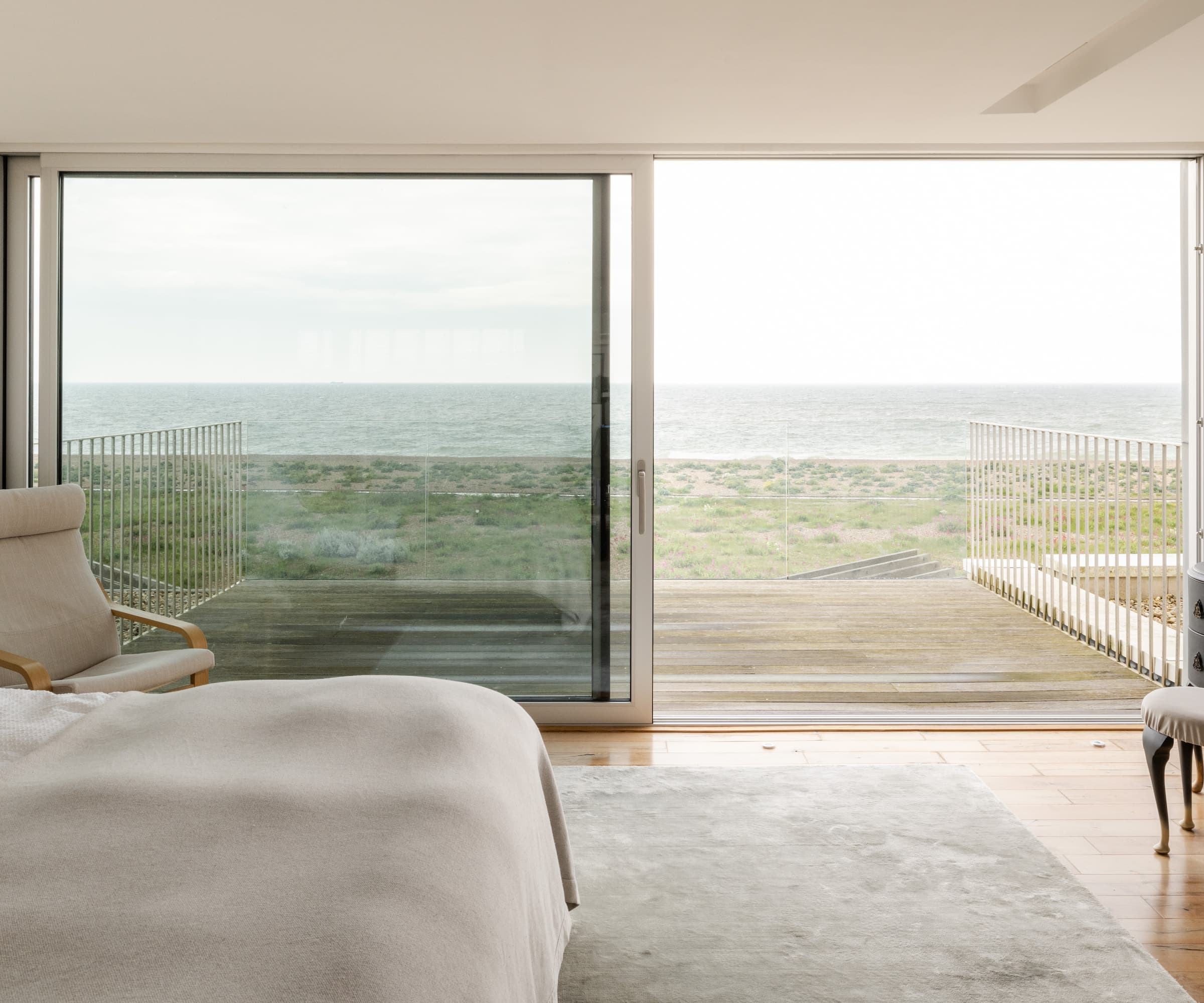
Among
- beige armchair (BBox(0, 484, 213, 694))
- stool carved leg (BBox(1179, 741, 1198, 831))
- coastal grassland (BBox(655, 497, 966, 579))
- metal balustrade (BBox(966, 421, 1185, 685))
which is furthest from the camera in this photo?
coastal grassland (BBox(655, 497, 966, 579))

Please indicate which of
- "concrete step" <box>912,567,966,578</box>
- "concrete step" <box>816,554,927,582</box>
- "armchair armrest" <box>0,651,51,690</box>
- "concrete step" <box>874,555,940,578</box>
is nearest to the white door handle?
"armchair armrest" <box>0,651,51,690</box>

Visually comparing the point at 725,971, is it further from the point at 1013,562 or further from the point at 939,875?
the point at 1013,562

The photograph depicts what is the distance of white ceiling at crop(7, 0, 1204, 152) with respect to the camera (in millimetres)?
2537

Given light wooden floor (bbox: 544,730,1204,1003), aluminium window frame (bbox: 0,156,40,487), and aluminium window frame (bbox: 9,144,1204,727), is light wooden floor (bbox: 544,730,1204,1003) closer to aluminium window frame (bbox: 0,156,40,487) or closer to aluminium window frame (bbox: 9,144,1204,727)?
aluminium window frame (bbox: 9,144,1204,727)

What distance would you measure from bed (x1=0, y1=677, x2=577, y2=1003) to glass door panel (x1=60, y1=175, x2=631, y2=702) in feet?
6.24

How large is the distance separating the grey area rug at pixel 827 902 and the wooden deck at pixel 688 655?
2.73 ft

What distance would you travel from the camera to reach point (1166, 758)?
2805mm

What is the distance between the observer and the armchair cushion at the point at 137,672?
10.4ft

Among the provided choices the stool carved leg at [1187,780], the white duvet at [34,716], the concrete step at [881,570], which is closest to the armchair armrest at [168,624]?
the white duvet at [34,716]

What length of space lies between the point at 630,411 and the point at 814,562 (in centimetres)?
791

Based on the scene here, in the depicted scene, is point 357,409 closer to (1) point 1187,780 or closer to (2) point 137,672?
(2) point 137,672

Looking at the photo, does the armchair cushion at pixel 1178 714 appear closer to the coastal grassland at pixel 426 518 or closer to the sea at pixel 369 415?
the coastal grassland at pixel 426 518

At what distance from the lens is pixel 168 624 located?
359 centimetres

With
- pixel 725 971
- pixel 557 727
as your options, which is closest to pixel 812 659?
pixel 557 727
